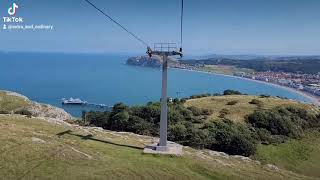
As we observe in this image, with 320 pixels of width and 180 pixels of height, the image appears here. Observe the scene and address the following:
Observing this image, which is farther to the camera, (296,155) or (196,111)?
(196,111)

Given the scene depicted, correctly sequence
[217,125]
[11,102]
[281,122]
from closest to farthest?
[217,125]
[281,122]
[11,102]

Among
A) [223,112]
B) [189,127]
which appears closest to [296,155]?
[189,127]

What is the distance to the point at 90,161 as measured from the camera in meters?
38.6

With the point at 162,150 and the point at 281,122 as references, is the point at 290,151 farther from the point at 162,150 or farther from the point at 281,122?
the point at 162,150

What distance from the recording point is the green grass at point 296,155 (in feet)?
193

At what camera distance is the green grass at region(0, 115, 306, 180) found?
35812 millimetres

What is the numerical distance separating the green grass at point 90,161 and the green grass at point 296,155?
10.6 meters

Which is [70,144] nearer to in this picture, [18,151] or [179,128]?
[18,151]

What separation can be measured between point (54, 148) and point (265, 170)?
77.6ft

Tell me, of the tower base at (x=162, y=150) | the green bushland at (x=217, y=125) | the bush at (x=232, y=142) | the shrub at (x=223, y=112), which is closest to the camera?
the tower base at (x=162, y=150)

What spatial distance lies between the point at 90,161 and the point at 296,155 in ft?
124

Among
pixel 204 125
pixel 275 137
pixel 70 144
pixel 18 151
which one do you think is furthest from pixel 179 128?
pixel 18 151

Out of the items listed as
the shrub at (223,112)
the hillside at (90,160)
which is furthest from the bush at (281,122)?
the hillside at (90,160)

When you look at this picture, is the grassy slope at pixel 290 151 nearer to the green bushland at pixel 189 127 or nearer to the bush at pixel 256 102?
the bush at pixel 256 102
